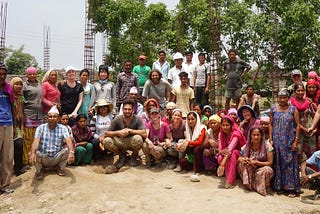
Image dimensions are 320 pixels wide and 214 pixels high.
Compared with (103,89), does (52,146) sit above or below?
below

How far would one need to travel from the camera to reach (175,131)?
6.46 meters

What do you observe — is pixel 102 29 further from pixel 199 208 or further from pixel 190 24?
pixel 199 208

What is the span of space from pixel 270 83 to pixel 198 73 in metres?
7.81

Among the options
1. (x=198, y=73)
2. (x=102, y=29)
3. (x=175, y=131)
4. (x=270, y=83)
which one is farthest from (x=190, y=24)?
(x=175, y=131)

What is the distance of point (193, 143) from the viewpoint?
240 inches

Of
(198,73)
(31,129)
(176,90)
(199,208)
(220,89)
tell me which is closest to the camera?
(199,208)

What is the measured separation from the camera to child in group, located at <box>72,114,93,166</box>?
6.38m

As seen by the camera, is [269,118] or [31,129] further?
[31,129]

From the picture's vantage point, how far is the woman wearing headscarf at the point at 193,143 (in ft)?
20.0

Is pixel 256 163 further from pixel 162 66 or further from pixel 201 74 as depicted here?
pixel 162 66

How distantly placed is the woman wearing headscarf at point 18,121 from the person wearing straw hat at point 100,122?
1353 millimetres

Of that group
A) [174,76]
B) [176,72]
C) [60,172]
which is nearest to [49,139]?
[60,172]

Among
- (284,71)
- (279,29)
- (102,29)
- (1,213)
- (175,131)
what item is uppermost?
(102,29)

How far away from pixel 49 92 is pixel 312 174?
485 centimetres
